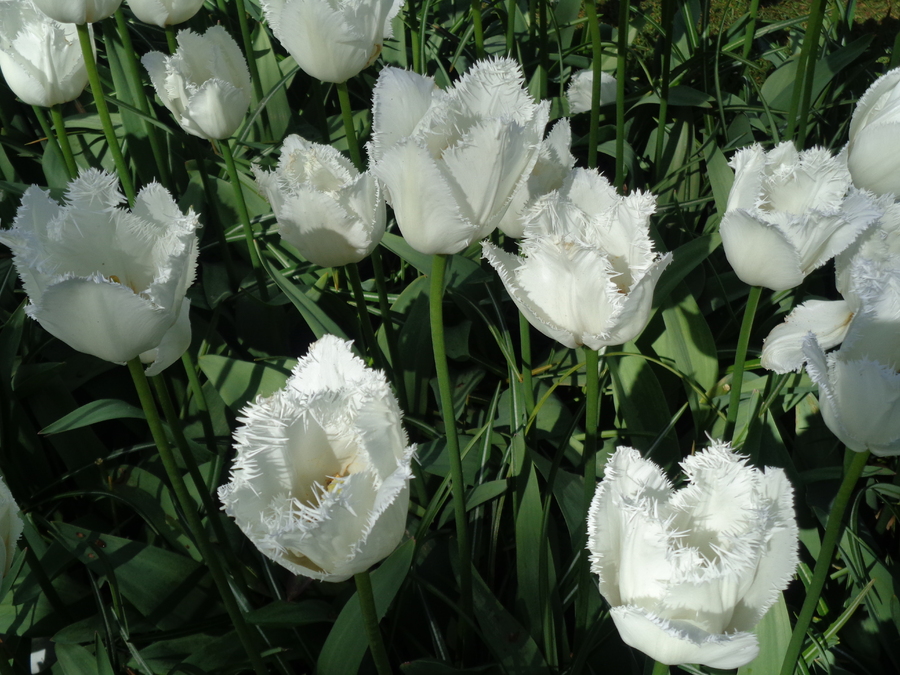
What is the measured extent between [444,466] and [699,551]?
587 millimetres

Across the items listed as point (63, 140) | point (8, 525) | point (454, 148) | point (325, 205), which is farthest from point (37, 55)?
point (454, 148)

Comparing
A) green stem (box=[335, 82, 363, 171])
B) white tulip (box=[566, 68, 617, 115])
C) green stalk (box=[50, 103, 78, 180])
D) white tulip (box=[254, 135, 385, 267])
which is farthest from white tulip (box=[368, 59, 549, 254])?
white tulip (box=[566, 68, 617, 115])

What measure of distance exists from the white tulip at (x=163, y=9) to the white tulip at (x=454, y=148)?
0.94 m

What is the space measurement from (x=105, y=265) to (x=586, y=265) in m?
0.54

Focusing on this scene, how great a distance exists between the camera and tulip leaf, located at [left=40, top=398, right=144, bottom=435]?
1.24 m

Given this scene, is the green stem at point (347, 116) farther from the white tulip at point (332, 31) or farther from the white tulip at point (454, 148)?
the white tulip at point (454, 148)

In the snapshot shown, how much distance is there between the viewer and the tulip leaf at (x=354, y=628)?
3.10ft

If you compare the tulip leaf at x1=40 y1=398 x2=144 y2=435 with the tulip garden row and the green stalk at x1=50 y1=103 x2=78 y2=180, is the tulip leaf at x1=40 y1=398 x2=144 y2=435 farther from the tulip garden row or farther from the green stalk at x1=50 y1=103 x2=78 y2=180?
the green stalk at x1=50 y1=103 x2=78 y2=180

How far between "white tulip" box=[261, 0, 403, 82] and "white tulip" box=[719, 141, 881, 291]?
62 cm

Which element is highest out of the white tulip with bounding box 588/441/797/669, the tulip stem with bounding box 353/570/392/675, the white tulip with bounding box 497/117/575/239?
the white tulip with bounding box 497/117/575/239

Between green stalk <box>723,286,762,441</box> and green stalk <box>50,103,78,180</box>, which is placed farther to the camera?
green stalk <box>50,103,78,180</box>

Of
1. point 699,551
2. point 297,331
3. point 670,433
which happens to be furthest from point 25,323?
point 699,551

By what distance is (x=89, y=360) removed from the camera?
1.63 metres

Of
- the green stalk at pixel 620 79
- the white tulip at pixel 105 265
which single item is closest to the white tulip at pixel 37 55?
the white tulip at pixel 105 265
